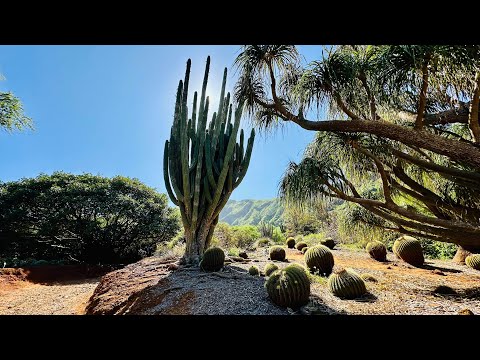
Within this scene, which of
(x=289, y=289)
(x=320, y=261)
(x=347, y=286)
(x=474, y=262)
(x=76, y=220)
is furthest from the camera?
(x=76, y=220)

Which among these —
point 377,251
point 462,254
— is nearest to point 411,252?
point 377,251

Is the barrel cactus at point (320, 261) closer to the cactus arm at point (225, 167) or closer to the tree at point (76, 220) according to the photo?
the cactus arm at point (225, 167)

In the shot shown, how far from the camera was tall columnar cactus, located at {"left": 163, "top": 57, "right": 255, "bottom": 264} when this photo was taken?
579 centimetres

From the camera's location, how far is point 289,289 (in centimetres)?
333

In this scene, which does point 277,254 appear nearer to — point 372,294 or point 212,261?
point 212,261

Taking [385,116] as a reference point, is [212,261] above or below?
below

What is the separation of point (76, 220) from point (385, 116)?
10.3 metres

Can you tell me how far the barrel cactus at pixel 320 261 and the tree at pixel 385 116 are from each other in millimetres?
1769

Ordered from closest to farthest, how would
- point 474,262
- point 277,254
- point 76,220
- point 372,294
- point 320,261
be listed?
point 372,294
point 320,261
point 474,262
point 277,254
point 76,220

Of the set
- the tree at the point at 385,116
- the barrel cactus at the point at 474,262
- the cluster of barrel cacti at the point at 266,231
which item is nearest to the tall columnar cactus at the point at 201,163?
the tree at the point at 385,116
